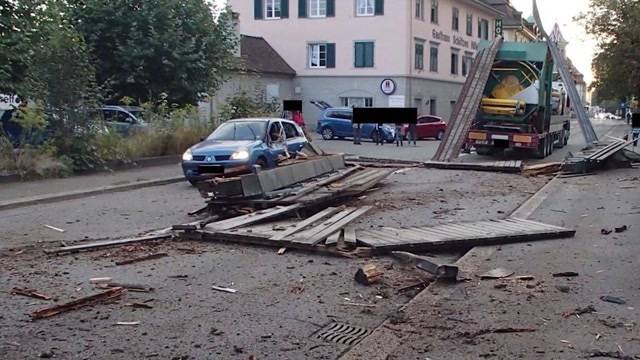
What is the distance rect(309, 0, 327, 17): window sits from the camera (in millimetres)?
48656

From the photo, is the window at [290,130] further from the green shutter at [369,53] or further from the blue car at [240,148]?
the green shutter at [369,53]

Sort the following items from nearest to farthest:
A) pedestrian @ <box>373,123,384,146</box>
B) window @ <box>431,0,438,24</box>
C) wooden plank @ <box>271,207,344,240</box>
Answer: wooden plank @ <box>271,207,344,240</box> → pedestrian @ <box>373,123,384,146</box> → window @ <box>431,0,438,24</box>

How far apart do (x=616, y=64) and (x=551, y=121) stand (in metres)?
8.88

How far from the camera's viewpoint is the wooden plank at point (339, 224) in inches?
352

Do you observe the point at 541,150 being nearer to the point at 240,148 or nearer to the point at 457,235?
the point at 240,148

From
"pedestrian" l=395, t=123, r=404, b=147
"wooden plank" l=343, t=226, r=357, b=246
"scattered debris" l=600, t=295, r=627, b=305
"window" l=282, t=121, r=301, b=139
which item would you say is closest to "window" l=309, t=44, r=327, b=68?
"pedestrian" l=395, t=123, r=404, b=147

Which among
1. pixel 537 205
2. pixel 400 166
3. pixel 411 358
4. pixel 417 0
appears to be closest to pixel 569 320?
pixel 411 358

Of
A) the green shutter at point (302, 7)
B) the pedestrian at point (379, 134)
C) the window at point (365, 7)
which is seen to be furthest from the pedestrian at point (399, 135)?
the green shutter at point (302, 7)

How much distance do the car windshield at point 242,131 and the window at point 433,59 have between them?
36001 millimetres

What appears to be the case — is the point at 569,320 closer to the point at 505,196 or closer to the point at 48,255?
the point at 48,255

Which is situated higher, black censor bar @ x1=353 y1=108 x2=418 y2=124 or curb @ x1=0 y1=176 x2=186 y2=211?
black censor bar @ x1=353 y1=108 x2=418 y2=124

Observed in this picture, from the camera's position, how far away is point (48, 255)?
853 cm

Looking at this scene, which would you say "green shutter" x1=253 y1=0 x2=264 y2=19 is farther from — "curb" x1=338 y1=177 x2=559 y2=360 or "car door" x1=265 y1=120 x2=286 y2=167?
"curb" x1=338 y1=177 x2=559 y2=360

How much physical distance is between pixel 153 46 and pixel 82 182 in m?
11.2
